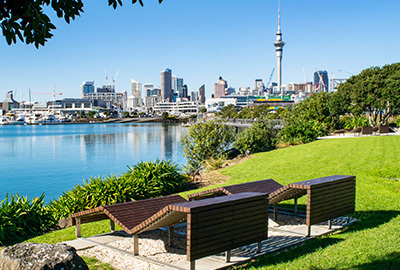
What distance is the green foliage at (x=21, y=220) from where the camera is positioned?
785 centimetres

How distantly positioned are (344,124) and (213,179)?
27.3 metres

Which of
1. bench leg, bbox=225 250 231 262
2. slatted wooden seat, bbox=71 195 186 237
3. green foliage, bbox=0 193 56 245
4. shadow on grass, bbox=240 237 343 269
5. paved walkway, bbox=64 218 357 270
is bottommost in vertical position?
green foliage, bbox=0 193 56 245

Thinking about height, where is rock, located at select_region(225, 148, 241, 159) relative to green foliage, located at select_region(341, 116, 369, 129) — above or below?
below

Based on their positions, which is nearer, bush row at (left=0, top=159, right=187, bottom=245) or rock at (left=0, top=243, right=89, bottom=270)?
rock at (left=0, top=243, right=89, bottom=270)

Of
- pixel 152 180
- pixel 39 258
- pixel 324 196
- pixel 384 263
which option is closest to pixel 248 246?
pixel 324 196

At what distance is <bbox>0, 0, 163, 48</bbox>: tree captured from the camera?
3.24 m

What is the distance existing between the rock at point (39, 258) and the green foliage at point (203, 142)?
48.2 feet

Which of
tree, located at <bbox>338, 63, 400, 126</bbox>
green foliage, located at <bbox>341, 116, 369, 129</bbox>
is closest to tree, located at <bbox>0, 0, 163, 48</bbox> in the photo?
tree, located at <bbox>338, 63, 400, 126</bbox>

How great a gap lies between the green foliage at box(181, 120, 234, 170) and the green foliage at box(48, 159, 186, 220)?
22.5 feet

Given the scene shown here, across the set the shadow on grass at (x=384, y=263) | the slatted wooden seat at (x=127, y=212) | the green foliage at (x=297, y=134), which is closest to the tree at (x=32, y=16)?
the slatted wooden seat at (x=127, y=212)

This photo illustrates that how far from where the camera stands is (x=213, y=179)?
1402 cm

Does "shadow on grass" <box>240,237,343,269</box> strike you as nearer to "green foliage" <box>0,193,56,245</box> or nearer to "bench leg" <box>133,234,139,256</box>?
"bench leg" <box>133,234,139,256</box>

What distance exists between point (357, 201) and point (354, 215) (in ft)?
3.99

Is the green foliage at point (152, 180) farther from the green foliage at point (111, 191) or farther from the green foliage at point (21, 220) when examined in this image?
the green foliage at point (21, 220)
